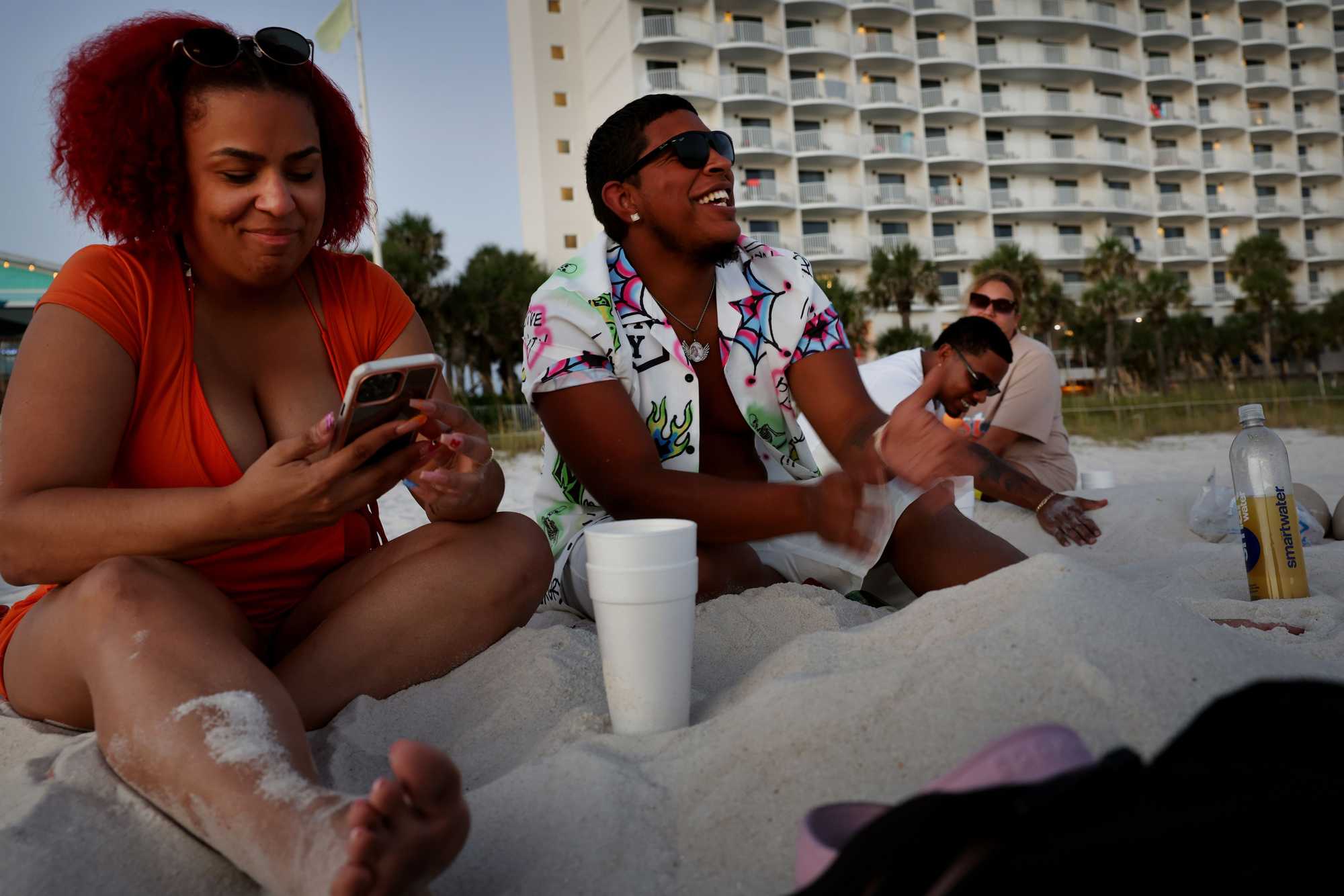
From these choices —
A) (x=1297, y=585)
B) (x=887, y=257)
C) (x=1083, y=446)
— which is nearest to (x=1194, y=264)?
(x=887, y=257)

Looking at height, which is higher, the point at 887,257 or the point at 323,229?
the point at 887,257

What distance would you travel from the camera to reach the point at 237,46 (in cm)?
177

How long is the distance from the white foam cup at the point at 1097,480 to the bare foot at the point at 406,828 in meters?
4.53

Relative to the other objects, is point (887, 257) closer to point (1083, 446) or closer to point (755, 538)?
point (1083, 446)

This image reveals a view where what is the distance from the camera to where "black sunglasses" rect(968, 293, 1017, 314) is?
513 cm

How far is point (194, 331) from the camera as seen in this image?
188 cm

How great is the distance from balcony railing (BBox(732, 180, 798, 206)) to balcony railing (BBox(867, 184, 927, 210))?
11.4ft

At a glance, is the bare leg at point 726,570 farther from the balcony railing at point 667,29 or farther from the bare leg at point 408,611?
the balcony railing at point 667,29

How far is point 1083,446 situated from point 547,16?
35.9 meters

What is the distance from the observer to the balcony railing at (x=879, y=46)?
38.7 meters

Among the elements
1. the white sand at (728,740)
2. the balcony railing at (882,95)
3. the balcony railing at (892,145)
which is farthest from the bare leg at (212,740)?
the balcony railing at (882,95)

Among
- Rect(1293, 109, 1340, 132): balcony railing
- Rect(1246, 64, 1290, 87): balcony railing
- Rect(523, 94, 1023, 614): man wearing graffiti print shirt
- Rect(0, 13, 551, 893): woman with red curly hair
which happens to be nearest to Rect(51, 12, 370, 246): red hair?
Rect(0, 13, 551, 893): woman with red curly hair

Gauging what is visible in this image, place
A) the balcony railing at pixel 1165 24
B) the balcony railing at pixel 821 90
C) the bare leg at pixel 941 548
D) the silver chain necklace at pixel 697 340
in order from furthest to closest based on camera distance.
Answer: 1. the balcony railing at pixel 1165 24
2. the balcony railing at pixel 821 90
3. the silver chain necklace at pixel 697 340
4. the bare leg at pixel 941 548

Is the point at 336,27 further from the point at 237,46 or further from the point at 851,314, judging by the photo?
the point at 851,314
